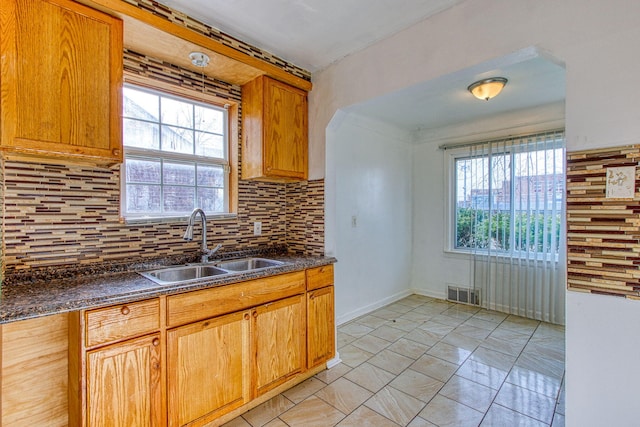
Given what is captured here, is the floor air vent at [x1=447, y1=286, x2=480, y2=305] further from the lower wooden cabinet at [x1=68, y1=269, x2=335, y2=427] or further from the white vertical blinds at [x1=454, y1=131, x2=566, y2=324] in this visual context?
the lower wooden cabinet at [x1=68, y1=269, x2=335, y2=427]

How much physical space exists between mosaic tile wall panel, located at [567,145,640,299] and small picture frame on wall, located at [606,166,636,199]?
12mm

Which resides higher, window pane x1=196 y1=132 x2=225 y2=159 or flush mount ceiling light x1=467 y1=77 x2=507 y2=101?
flush mount ceiling light x1=467 y1=77 x2=507 y2=101

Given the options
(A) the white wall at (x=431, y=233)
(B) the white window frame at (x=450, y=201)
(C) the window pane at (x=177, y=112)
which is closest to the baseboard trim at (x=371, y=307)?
(A) the white wall at (x=431, y=233)

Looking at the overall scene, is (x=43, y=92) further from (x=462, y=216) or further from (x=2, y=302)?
(x=462, y=216)

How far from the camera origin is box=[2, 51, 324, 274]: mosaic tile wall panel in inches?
61.2

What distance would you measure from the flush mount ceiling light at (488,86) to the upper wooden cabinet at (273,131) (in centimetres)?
151

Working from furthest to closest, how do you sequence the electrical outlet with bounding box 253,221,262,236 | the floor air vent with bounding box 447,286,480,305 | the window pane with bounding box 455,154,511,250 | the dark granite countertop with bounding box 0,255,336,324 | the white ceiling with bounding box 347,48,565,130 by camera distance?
the floor air vent with bounding box 447,286,480,305, the window pane with bounding box 455,154,511,250, the electrical outlet with bounding box 253,221,262,236, the white ceiling with bounding box 347,48,565,130, the dark granite countertop with bounding box 0,255,336,324

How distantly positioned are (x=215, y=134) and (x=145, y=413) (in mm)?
1956

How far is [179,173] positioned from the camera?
2.25 m

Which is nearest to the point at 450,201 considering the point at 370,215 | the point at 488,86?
the point at 370,215

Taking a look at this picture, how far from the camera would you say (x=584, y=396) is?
139 centimetres

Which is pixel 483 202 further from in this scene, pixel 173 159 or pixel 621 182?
pixel 173 159

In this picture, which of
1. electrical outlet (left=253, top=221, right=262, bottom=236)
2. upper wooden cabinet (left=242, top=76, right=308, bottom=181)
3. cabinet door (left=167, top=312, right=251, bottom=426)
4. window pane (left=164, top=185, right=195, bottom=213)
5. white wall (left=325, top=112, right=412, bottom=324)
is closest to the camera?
cabinet door (left=167, top=312, right=251, bottom=426)

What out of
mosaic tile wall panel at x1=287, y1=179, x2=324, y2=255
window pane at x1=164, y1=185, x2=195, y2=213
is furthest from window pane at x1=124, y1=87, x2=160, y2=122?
mosaic tile wall panel at x1=287, y1=179, x2=324, y2=255
